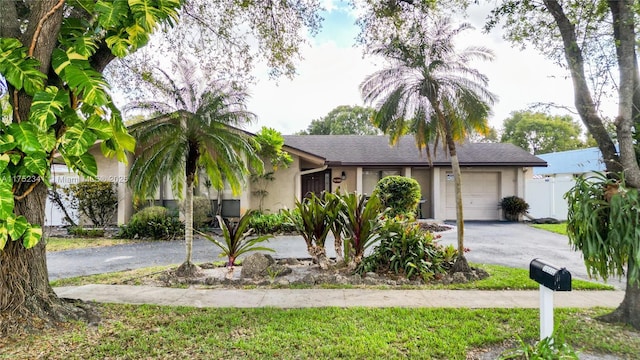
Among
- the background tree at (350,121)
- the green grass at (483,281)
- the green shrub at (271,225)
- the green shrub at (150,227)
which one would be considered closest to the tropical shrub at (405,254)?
the green grass at (483,281)

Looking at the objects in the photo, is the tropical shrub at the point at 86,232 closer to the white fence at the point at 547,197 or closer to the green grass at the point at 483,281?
the green grass at the point at 483,281

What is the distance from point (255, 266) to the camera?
6.73 metres

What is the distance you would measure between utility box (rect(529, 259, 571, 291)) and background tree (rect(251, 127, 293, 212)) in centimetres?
1065

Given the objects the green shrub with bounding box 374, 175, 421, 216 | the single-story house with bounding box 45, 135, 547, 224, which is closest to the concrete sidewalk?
the green shrub with bounding box 374, 175, 421, 216

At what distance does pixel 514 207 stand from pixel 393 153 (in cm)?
631

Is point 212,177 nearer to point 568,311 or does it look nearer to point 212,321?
point 212,321

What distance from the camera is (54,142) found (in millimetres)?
3893

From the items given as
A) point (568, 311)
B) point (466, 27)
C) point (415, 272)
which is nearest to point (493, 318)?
point (568, 311)

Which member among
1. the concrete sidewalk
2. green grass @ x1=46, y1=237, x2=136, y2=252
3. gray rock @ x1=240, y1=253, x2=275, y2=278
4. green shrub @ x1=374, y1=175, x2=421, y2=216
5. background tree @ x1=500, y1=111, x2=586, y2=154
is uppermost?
background tree @ x1=500, y1=111, x2=586, y2=154

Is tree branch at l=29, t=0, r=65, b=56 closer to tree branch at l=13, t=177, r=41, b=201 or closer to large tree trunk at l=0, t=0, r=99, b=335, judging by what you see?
large tree trunk at l=0, t=0, r=99, b=335

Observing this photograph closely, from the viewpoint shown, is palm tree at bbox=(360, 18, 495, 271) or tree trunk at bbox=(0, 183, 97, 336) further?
palm tree at bbox=(360, 18, 495, 271)

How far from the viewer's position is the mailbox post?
275cm

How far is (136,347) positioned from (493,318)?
13.8 feet

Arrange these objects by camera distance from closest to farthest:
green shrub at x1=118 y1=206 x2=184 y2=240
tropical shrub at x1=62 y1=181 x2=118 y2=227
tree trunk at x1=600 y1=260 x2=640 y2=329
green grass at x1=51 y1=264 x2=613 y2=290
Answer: tree trunk at x1=600 y1=260 x2=640 y2=329, green grass at x1=51 y1=264 x2=613 y2=290, green shrub at x1=118 y1=206 x2=184 y2=240, tropical shrub at x1=62 y1=181 x2=118 y2=227
